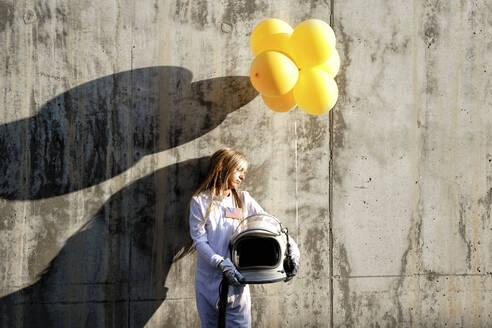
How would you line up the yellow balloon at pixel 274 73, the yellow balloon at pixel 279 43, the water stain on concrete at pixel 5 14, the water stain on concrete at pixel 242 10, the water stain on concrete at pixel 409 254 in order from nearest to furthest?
the yellow balloon at pixel 274 73
the yellow balloon at pixel 279 43
the water stain on concrete at pixel 5 14
the water stain on concrete at pixel 242 10
the water stain on concrete at pixel 409 254

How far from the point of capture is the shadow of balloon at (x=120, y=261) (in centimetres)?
334

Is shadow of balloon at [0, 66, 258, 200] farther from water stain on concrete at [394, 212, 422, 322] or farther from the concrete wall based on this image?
water stain on concrete at [394, 212, 422, 322]

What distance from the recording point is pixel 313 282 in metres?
3.58

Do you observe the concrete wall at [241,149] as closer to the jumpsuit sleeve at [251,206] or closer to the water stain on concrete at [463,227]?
the water stain on concrete at [463,227]

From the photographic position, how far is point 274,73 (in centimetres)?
272

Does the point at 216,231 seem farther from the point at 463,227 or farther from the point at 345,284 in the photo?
the point at 463,227

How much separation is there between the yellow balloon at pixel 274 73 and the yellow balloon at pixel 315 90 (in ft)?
0.28

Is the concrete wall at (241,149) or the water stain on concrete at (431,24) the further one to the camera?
the water stain on concrete at (431,24)

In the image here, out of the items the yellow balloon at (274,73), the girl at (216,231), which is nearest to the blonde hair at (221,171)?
the girl at (216,231)

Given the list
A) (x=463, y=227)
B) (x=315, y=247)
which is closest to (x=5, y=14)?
(x=315, y=247)

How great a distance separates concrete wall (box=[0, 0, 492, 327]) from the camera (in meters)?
3.32

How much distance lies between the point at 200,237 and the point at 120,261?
0.91 m

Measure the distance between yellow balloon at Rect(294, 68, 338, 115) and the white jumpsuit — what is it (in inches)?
38.3

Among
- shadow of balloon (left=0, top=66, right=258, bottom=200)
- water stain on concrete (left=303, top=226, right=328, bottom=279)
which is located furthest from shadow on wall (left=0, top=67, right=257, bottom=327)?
water stain on concrete (left=303, top=226, right=328, bottom=279)
